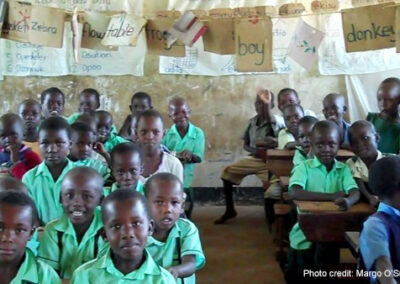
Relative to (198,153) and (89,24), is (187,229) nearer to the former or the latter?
(198,153)

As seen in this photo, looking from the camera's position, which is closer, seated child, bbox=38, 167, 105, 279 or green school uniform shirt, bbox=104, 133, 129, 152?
seated child, bbox=38, 167, 105, 279

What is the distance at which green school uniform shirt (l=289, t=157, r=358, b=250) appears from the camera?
3.58m

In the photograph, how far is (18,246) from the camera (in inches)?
79.4

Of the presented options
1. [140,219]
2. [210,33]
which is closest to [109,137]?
[210,33]

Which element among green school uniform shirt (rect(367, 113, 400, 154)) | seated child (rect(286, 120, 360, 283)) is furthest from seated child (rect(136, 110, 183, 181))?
green school uniform shirt (rect(367, 113, 400, 154))

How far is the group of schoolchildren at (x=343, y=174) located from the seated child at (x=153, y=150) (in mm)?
772

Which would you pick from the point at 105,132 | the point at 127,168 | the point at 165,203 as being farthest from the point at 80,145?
the point at 165,203

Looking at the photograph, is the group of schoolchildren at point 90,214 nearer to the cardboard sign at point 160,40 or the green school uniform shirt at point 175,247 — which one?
the green school uniform shirt at point 175,247

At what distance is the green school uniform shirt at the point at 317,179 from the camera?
358cm

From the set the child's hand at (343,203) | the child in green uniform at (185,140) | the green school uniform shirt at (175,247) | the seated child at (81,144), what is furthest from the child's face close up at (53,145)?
the child in green uniform at (185,140)

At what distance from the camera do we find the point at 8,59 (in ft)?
21.2

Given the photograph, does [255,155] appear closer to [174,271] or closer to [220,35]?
[220,35]

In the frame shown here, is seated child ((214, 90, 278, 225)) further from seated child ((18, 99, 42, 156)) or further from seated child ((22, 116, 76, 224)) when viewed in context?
seated child ((22, 116, 76, 224))

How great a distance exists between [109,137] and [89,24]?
3.59 feet
